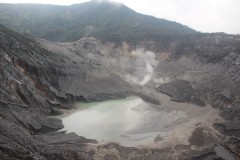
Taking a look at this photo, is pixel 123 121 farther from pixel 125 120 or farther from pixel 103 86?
pixel 103 86

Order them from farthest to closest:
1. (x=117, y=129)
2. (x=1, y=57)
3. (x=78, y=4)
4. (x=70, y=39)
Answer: (x=78, y=4), (x=70, y=39), (x=1, y=57), (x=117, y=129)

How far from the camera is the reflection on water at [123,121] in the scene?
3888 cm

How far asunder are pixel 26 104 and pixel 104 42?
59.4 metres

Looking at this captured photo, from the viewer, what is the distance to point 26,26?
132375mm

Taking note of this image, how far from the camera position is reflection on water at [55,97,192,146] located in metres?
38.9

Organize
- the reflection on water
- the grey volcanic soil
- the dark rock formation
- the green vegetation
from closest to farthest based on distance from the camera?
the grey volcanic soil < the reflection on water < the dark rock formation < the green vegetation

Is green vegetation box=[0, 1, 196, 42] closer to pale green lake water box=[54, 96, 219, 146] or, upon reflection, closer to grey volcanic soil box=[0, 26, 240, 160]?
grey volcanic soil box=[0, 26, 240, 160]

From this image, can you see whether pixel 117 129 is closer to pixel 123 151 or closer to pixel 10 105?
pixel 123 151

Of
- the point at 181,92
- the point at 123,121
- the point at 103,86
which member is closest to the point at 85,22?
the point at 103,86

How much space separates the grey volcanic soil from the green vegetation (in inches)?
467

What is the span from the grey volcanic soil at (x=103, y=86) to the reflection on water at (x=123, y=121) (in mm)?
2144

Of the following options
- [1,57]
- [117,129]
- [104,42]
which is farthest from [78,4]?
[117,129]

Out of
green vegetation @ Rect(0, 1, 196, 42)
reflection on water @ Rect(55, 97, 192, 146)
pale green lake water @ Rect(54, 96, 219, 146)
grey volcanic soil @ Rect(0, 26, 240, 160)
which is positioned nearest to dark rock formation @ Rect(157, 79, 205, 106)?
grey volcanic soil @ Rect(0, 26, 240, 160)

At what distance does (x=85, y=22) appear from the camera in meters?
135
